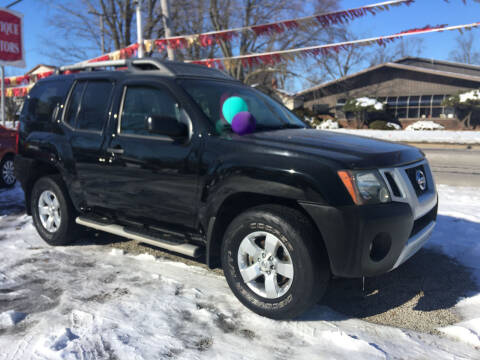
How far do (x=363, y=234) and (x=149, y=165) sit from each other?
6.28 ft

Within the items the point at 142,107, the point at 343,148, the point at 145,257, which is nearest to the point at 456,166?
the point at 343,148

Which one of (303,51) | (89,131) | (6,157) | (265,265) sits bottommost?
(265,265)

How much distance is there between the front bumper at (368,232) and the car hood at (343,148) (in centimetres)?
13

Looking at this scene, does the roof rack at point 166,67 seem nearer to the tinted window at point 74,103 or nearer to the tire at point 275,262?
the tinted window at point 74,103

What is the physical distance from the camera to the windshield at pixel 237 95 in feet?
11.3

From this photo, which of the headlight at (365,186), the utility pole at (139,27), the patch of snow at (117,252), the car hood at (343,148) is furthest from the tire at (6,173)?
the headlight at (365,186)

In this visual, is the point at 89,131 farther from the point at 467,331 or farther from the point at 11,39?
the point at 11,39

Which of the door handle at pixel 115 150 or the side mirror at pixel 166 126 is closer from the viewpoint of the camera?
the side mirror at pixel 166 126

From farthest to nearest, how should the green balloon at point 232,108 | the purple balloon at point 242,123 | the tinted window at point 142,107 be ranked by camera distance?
the tinted window at point 142,107 → the green balloon at point 232,108 → the purple balloon at point 242,123

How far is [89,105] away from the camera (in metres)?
4.21

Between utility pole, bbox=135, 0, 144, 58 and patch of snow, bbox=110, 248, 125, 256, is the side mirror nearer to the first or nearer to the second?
patch of snow, bbox=110, 248, 125, 256

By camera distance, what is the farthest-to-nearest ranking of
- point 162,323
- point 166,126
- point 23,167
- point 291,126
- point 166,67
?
point 23,167 < point 291,126 < point 166,67 < point 166,126 < point 162,323

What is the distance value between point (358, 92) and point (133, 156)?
97.1 feet

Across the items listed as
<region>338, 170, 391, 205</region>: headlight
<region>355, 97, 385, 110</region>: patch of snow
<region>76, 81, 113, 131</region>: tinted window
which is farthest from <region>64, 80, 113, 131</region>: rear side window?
<region>355, 97, 385, 110</region>: patch of snow
